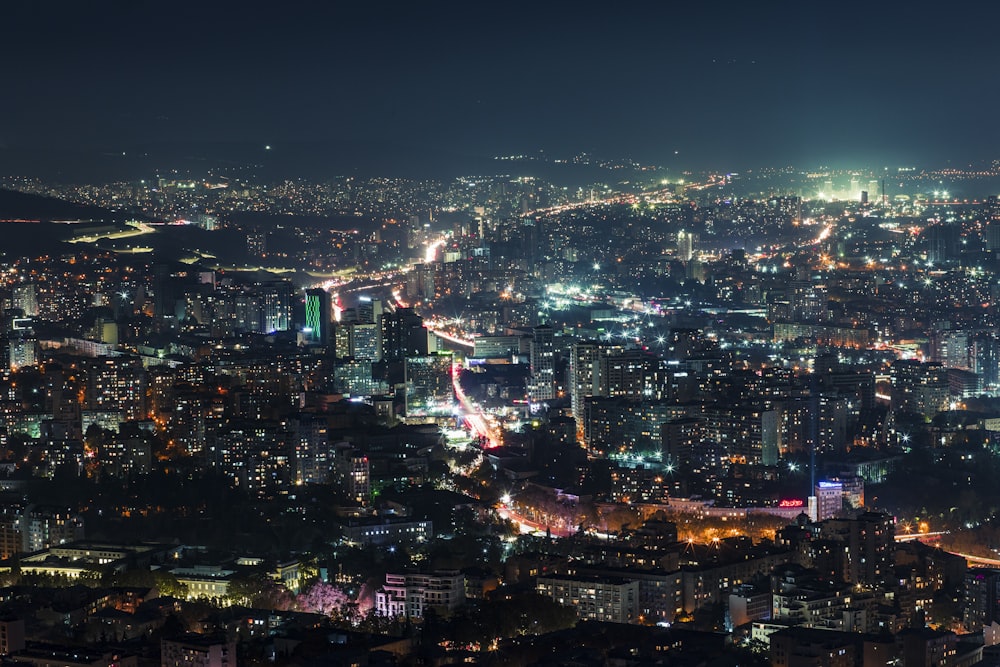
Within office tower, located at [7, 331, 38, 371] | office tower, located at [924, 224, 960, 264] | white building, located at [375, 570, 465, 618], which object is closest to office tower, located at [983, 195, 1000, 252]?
office tower, located at [924, 224, 960, 264]

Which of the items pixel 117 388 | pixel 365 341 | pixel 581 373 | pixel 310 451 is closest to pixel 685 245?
pixel 365 341

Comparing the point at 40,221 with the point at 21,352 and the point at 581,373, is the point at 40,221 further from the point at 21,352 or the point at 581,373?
the point at 581,373

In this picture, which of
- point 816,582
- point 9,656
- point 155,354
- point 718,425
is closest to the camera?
point 9,656

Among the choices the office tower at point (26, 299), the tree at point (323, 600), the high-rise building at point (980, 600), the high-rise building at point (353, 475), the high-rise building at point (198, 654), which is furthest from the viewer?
the office tower at point (26, 299)

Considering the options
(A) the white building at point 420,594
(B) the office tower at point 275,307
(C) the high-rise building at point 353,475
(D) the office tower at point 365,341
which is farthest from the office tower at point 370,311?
(A) the white building at point 420,594

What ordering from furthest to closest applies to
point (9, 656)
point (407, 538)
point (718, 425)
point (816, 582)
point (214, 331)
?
point (214, 331) < point (718, 425) < point (407, 538) < point (816, 582) < point (9, 656)

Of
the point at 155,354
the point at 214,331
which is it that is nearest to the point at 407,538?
the point at 155,354

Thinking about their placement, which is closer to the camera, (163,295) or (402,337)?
(402,337)

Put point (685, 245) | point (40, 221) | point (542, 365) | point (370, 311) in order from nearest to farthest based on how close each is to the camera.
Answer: point (542, 365) → point (370, 311) → point (40, 221) → point (685, 245)

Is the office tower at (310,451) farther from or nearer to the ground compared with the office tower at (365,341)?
farther from the ground

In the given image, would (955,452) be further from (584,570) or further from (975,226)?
(975,226)

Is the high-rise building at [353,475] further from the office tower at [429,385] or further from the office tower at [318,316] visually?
the office tower at [318,316]
